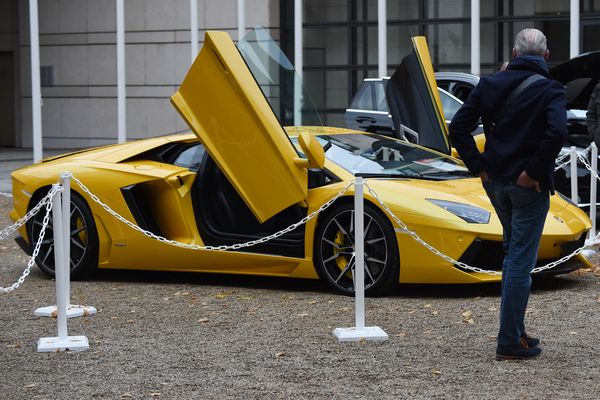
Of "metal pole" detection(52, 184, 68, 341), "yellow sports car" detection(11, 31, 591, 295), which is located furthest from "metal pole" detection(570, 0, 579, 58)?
"metal pole" detection(52, 184, 68, 341)

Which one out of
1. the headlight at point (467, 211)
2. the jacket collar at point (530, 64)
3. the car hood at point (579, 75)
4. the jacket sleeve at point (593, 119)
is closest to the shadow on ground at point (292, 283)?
the headlight at point (467, 211)

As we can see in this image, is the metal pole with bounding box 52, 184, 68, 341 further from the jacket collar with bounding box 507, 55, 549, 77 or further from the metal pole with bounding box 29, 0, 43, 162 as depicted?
the metal pole with bounding box 29, 0, 43, 162

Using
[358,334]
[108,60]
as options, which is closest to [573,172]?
[358,334]

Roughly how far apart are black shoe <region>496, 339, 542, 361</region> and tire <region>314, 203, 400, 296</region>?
1992mm

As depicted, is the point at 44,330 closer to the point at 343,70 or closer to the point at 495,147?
the point at 495,147

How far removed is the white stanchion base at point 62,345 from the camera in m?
7.00

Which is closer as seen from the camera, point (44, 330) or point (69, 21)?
point (44, 330)

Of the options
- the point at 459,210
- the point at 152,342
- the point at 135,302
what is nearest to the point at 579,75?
the point at 459,210

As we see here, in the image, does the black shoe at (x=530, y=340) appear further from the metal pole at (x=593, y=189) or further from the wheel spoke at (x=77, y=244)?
the metal pole at (x=593, y=189)

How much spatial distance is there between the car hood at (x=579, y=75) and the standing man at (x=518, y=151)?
6.43m

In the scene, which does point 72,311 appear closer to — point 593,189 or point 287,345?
point 287,345

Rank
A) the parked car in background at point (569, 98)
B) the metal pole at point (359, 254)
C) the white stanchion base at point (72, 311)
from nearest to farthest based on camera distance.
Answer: the metal pole at point (359, 254) < the white stanchion base at point (72, 311) < the parked car in background at point (569, 98)

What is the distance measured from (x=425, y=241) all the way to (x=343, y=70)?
17.4 m

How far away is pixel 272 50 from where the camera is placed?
Answer: 8.80 m
